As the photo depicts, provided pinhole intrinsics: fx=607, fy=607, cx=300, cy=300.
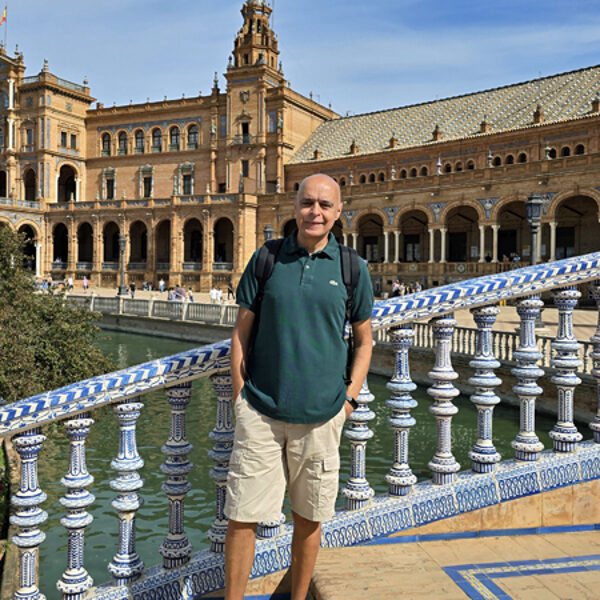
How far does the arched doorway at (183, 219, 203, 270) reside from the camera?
4900 cm

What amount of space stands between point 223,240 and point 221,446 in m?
46.3

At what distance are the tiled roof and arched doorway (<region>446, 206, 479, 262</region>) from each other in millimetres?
5371

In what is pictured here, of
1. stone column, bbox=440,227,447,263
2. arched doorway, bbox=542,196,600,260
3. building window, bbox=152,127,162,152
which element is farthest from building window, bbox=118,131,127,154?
arched doorway, bbox=542,196,600,260

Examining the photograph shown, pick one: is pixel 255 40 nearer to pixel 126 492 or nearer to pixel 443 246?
pixel 443 246

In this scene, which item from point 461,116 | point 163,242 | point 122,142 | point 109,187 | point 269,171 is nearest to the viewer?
point 461,116

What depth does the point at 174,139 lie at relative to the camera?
52.3 metres

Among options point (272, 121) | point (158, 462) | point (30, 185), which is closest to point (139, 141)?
point (30, 185)

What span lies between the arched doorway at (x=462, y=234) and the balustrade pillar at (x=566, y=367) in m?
33.9

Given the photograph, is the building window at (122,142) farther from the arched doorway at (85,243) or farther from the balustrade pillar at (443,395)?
the balustrade pillar at (443,395)

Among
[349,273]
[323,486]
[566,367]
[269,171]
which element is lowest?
[323,486]

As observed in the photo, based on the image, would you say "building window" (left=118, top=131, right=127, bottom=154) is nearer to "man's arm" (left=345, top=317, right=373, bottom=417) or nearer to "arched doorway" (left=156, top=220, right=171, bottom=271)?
"arched doorway" (left=156, top=220, right=171, bottom=271)

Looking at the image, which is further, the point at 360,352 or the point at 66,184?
the point at 66,184

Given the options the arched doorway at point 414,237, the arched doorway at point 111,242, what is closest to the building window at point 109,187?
the arched doorway at point 111,242

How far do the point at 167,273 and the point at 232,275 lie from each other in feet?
20.5
